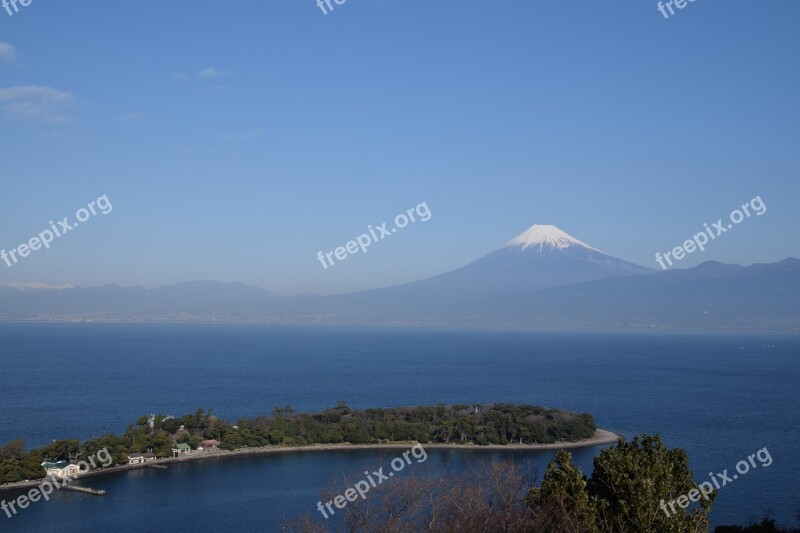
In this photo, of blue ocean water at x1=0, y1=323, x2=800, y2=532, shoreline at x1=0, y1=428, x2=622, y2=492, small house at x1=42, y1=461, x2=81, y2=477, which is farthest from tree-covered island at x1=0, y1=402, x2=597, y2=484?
small house at x1=42, y1=461, x2=81, y2=477

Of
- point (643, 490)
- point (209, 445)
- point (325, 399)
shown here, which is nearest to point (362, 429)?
point (209, 445)

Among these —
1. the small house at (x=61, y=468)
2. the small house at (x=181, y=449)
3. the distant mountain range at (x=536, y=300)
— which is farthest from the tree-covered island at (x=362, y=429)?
the distant mountain range at (x=536, y=300)

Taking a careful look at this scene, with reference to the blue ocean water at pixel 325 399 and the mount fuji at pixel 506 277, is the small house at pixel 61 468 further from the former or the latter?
the mount fuji at pixel 506 277

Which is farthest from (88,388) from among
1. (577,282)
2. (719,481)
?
(577,282)

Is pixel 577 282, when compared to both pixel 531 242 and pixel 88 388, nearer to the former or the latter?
pixel 531 242

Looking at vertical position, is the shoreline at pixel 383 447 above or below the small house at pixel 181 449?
below

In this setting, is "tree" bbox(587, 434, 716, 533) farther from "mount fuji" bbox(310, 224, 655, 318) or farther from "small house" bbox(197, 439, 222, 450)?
"mount fuji" bbox(310, 224, 655, 318)
